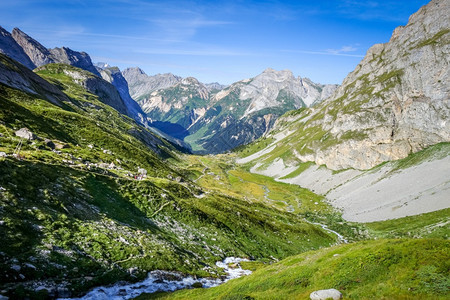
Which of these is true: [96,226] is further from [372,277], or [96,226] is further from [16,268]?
[372,277]

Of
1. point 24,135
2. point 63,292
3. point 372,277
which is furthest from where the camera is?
point 24,135

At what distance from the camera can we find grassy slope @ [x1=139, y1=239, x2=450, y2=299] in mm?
17562

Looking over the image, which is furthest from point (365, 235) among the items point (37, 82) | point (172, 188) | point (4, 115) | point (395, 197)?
point (37, 82)

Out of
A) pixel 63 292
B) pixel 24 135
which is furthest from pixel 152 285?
pixel 24 135

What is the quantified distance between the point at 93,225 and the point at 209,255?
809 inches

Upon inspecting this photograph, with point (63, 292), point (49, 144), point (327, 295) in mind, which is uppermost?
point (49, 144)

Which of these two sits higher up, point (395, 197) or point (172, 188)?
point (172, 188)

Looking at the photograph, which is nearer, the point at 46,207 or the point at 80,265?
the point at 80,265

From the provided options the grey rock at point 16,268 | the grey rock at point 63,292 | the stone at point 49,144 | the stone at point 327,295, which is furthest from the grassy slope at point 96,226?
the stone at point 327,295

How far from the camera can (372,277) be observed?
2083 cm

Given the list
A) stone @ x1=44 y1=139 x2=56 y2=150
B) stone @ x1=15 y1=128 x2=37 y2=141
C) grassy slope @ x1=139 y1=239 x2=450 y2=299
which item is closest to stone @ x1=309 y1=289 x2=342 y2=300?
grassy slope @ x1=139 y1=239 x2=450 y2=299

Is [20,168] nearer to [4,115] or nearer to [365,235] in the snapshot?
[4,115]

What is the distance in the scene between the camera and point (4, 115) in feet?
217

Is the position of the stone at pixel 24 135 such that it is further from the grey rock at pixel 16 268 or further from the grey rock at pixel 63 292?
the grey rock at pixel 63 292
